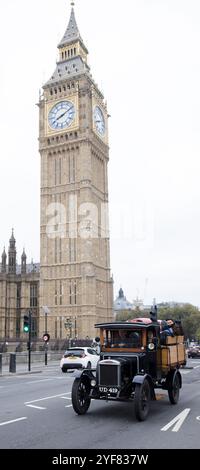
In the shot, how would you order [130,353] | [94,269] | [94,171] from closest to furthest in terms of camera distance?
[130,353] < [94,269] < [94,171]

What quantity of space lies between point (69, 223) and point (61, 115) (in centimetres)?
1991

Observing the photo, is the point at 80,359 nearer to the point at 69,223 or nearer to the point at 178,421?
the point at 178,421

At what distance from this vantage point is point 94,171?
84188mm

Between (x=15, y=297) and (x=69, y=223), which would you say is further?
(x=15, y=297)

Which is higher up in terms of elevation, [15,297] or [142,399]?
[15,297]

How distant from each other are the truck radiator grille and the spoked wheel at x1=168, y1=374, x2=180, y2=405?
2.58 metres

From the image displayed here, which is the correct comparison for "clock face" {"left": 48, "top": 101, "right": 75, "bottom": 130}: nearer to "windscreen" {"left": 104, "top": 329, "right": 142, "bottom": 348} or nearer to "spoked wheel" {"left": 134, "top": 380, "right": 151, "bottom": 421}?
"windscreen" {"left": 104, "top": 329, "right": 142, "bottom": 348}

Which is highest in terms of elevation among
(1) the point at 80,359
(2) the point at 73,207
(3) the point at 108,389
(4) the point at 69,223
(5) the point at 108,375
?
(2) the point at 73,207

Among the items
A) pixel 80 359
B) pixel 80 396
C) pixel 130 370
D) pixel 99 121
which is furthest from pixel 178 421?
pixel 99 121

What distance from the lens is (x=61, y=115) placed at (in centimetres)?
8381

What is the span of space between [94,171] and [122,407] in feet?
242
